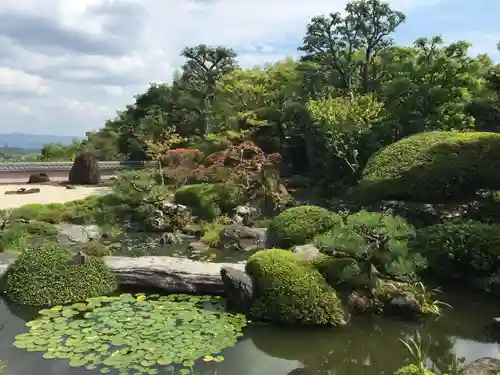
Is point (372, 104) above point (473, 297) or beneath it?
above

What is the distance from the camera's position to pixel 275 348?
21.4 ft

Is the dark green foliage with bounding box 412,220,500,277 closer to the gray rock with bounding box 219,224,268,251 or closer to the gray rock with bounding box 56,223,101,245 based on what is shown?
the gray rock with bounding box 219,224,268,251

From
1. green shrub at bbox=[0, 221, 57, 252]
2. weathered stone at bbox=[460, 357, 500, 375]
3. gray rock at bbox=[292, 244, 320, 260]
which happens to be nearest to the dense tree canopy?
gray rock at bbox=[292, 244, 320, 260]

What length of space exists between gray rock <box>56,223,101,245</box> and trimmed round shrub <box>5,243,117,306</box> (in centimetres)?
385

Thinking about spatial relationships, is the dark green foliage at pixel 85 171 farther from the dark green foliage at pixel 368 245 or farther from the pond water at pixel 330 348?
the dark green foliage at pixel 368 245

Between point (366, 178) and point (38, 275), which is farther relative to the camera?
point (366, 178)

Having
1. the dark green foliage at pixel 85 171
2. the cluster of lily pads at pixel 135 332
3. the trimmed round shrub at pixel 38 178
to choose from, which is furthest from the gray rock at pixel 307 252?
the trimmed round shrub at pixel 38 178

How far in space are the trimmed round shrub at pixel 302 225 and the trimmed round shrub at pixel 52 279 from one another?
346 centimetres

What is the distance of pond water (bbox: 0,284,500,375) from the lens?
19.3ft

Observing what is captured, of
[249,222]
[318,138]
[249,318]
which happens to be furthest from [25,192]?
[249,318]

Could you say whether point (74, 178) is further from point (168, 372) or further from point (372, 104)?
point (168, 372)

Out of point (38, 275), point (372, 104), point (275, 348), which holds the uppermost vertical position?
point (372, 104)

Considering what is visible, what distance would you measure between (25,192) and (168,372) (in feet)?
56.7

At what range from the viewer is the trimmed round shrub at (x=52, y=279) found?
7918 mm
